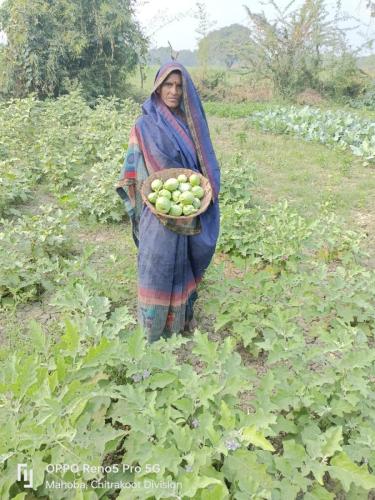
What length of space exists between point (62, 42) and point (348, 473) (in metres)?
11.0

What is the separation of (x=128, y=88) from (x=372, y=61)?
54.7ft

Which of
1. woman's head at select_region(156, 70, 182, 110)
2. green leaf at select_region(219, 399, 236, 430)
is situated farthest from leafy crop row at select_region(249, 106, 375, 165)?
green leaf at select_region(219, 399, 236, 430)

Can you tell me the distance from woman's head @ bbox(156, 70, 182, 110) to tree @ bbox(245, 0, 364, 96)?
12647mm

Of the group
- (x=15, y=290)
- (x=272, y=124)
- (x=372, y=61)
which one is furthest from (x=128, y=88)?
(x=372, y=61)

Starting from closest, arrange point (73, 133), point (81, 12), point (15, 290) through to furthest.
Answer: point (15, 290), point (73, 133), point (81, 12)

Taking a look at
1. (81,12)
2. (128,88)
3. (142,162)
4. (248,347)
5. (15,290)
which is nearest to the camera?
(142,162)

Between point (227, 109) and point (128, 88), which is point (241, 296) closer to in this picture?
point (227, 109)

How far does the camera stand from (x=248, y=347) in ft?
9.66

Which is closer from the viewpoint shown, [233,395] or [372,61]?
[233,395]

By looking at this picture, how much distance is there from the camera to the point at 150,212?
2.66 metres

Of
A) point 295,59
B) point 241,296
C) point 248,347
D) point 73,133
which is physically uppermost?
point 295,59

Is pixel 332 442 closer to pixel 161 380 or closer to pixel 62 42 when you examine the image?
pixel 161 380

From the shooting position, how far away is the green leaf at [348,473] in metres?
1.54

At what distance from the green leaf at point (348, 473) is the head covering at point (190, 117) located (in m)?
1.63
